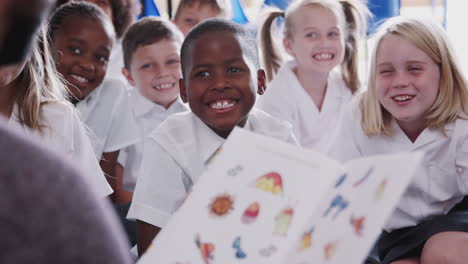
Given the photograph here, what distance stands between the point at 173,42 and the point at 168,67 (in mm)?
95

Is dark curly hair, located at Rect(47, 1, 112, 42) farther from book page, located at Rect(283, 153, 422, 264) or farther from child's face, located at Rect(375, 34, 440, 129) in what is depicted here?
book page, located at Rect(283, 153, 422, 264)

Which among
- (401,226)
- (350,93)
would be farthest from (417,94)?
(350,93)

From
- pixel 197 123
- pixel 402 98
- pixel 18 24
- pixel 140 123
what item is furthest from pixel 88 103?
pixel 18 24

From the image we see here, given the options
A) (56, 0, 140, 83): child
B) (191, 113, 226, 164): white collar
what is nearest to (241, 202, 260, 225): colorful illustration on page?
(191, 113, 226, 164): white collar

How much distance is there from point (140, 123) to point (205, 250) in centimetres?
139

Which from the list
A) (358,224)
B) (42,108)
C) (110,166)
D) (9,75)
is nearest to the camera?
(358,224)

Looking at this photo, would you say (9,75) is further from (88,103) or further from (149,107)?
(149,107)

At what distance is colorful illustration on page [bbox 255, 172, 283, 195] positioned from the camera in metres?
0.72

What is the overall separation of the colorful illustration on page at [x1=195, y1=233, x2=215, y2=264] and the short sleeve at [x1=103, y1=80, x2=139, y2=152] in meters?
1.21

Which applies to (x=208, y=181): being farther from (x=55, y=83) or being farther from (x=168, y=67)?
(x=168, y=67)

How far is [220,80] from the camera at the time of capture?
1385 millimetres

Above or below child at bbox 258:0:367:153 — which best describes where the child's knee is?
below

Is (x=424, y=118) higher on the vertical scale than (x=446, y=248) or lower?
higher

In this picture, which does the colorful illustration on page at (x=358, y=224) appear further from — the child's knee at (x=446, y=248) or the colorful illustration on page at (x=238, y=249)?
the child's knee at (x=446, y=248)
